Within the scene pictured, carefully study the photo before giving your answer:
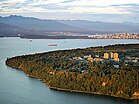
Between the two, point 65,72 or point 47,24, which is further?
point 47,24

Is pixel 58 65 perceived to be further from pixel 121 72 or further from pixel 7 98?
pixel 7 98

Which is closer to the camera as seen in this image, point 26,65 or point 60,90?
point 60,90

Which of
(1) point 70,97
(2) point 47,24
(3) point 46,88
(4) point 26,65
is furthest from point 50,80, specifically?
(2) point 47,24

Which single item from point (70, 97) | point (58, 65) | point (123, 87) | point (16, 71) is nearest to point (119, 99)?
point (123, 87)

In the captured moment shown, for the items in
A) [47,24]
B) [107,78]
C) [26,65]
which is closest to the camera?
[107,78]

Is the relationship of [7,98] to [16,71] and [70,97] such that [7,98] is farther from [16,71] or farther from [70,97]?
[16,71]

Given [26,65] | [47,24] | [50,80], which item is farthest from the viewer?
[47,24]

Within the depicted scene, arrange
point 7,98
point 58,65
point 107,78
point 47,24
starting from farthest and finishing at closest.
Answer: point 47,24
point 58,65
point 107,78
point 7,98

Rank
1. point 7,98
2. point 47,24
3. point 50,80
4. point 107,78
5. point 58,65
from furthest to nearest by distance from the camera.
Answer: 1. point 47,24
2. point 58,65
3. point 50,80
4. point 107,78
5. point 7,98
